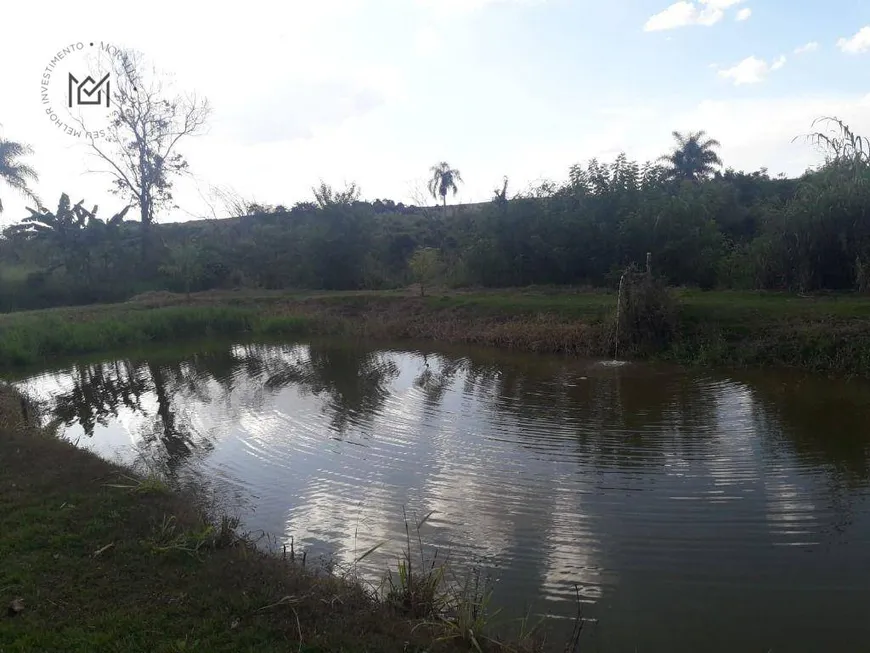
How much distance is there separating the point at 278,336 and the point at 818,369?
632 inches

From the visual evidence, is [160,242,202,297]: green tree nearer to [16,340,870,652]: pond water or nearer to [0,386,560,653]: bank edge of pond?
[16,340,870,652]: pond water

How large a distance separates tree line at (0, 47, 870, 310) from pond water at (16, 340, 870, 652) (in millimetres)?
6929

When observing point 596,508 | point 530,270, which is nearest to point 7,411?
point 596,508

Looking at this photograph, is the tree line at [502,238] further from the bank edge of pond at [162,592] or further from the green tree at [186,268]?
the bank edge of pond at [162,592]

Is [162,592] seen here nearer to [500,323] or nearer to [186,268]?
[500,323]

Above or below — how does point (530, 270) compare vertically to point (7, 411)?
above

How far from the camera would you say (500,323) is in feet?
66.0

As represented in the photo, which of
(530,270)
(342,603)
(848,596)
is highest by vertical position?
(530,270)

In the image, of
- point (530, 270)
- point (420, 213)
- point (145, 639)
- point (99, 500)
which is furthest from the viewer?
point (420, 213)

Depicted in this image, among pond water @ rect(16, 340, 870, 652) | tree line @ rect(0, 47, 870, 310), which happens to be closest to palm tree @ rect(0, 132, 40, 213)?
tree line @ rect(0, 47, 870, 310)

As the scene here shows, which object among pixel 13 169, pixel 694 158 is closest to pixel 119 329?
pixel 13 169

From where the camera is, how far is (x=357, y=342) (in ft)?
68.9

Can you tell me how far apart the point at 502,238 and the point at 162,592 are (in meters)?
22.6

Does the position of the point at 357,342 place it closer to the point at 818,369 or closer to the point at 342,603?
the point at 818,369
